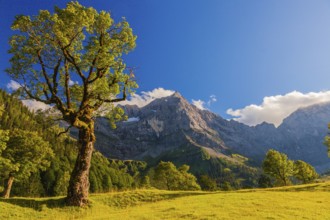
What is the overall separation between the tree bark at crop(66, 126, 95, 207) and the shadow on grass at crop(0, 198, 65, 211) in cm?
95

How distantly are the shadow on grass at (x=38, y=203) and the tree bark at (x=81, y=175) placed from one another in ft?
3.12

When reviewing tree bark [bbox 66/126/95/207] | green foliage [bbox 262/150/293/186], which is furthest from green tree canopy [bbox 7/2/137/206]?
green foliage [bbox 262/150/293/186]

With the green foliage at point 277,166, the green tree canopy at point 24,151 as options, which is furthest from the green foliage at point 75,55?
the green foliage at point 277,166

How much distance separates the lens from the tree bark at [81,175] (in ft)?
90.1


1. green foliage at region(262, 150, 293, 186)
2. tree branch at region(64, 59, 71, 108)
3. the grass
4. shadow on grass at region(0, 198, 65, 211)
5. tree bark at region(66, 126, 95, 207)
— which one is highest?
tree branch at region(64, 59, 71, 108)

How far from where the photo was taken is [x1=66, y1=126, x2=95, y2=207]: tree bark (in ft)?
90.1

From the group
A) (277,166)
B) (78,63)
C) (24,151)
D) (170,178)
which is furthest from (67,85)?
(170,178)

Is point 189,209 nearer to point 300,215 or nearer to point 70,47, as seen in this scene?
point 300,215

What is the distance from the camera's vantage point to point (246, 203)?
2498 cm

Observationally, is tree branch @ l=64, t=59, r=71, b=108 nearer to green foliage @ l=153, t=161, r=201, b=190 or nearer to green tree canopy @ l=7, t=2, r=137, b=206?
green tree canopy @ l=7, t=2, r=137, b=206

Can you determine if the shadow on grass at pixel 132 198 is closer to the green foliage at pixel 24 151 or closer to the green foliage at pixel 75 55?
the green foliage at pixel 75 55

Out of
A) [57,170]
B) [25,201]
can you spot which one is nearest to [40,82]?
[25,201]

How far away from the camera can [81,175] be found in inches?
1120

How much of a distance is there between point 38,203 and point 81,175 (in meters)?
4.57
